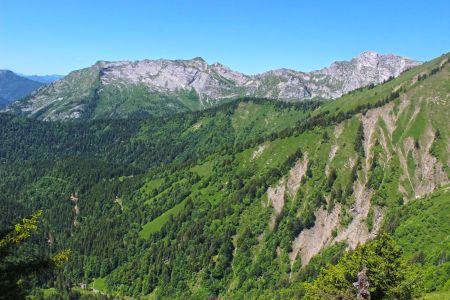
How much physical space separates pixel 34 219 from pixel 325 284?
117 feet

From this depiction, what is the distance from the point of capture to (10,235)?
2883 cm

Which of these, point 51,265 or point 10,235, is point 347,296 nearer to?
point 51,265

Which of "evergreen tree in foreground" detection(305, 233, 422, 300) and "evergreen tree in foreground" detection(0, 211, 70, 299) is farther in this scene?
"evergreen tree in foreground" detection(305, 233, 422, 300)

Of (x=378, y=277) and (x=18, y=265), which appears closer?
(x=18, y=265)

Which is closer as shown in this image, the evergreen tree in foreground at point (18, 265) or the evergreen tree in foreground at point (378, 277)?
the evergreen tree in foreground at point (18, 265)

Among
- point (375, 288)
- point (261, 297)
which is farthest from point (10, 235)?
point (261, 297)

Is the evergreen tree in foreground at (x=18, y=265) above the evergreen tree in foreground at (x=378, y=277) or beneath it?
above

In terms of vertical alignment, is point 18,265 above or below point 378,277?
above

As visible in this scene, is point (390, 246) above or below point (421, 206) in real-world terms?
above

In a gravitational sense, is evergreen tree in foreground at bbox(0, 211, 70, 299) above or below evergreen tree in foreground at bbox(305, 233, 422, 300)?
above

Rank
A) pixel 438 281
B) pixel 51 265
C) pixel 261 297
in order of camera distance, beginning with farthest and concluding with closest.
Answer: pixel 261 297
pixel 438 281
pixel 51 265

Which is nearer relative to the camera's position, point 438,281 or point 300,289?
point 438,281

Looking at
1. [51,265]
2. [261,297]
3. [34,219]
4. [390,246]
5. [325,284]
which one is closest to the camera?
[51,265]

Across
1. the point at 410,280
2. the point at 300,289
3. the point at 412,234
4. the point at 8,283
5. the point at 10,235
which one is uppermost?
the point at 10,235
